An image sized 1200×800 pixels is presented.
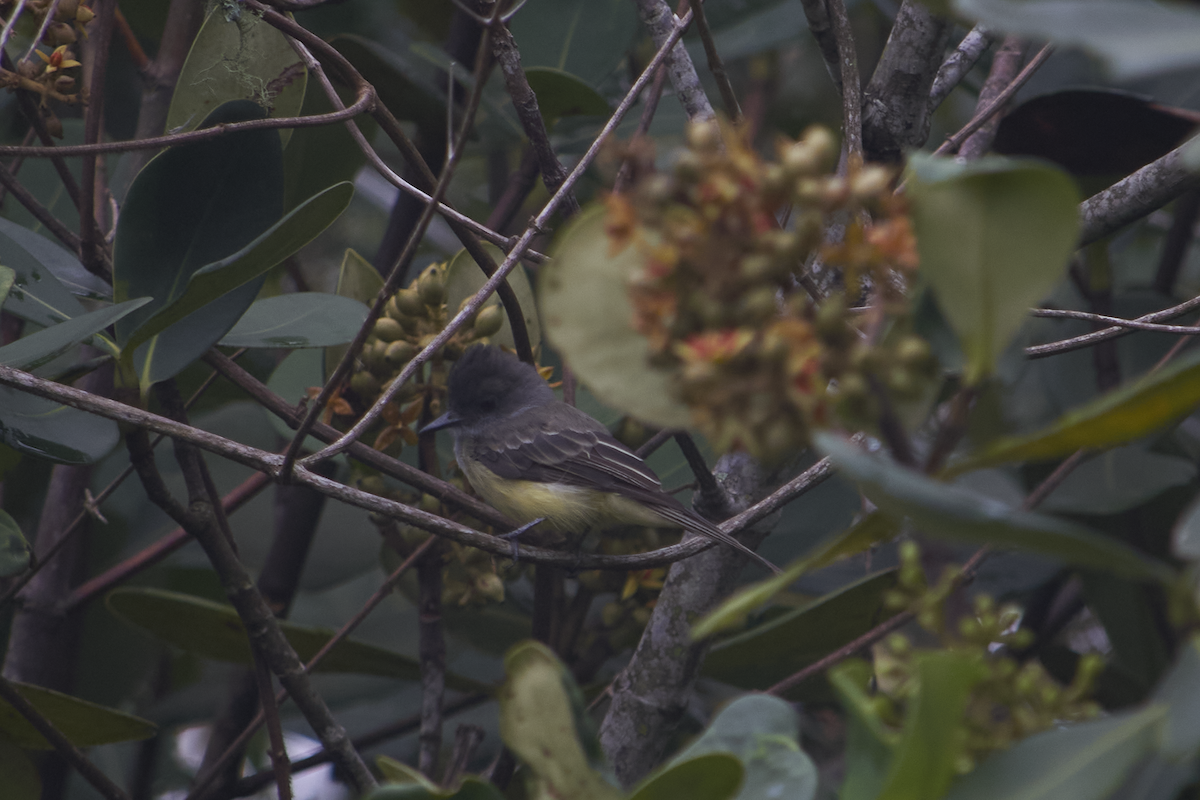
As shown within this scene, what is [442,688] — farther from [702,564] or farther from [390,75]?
[390,75]

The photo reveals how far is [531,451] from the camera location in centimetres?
432

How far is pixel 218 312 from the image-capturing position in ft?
6.93

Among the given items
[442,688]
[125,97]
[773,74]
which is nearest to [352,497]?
[442,688]

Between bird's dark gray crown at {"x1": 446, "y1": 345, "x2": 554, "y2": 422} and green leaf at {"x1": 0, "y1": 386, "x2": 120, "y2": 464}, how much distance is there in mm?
1649

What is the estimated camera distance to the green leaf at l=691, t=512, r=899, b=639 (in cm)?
92

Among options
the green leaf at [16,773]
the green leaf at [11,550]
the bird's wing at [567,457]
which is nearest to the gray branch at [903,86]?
the bird's wing at [567,457]

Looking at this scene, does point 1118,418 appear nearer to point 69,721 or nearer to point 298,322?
point 298,322

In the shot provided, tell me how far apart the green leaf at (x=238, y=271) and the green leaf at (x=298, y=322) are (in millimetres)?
239

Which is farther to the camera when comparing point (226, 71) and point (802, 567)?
point (226, 71)

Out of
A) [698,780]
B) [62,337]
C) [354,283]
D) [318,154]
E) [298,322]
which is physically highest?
[318,154]

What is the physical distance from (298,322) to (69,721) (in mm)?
1126

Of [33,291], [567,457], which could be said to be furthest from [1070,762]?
[567,457]

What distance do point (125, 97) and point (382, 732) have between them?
2.61m

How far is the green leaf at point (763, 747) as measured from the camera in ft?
3.66
